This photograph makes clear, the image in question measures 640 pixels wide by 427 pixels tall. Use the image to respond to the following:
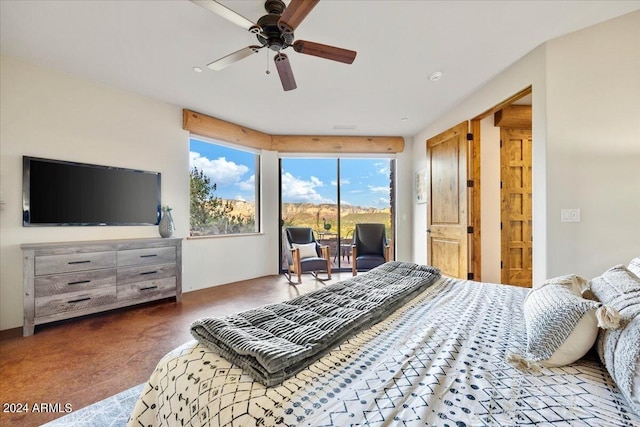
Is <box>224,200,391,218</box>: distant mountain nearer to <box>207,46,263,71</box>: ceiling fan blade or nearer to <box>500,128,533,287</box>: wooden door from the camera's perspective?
<box>500,128,533,287</box>: wooden door

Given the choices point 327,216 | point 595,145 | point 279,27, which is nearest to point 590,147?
point 595,145

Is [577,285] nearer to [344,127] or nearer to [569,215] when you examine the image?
[569,215]

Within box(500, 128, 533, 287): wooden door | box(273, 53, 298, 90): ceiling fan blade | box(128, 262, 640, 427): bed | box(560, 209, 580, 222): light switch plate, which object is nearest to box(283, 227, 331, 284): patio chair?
box(500, 128, 533, 287): wooden door

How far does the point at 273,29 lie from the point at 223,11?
1.07 feet

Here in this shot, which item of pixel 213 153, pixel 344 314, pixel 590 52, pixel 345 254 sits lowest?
pixel 345 254

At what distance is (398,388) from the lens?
719 mm

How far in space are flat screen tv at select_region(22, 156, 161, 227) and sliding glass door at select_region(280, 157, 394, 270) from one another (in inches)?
93.1

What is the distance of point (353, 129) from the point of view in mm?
4688

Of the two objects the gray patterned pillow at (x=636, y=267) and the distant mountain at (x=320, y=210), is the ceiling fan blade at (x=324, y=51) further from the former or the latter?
the distant mountain at (x=320, y=210)

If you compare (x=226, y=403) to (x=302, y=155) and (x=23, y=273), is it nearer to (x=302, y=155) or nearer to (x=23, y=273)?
(x=23, y=273)

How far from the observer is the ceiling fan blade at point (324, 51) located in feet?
6.22

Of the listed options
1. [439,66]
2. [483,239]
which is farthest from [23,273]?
[483,239]

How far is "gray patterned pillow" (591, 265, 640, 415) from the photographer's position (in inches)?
26.0

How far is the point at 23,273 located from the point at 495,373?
11.3 feet
